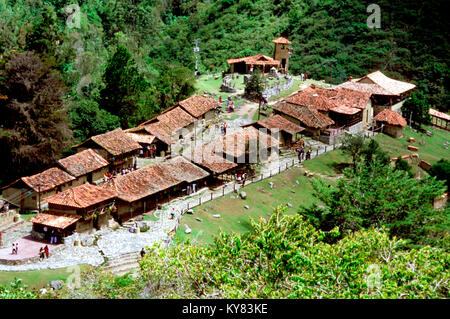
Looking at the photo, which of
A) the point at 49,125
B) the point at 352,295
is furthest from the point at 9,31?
the point at 352,295

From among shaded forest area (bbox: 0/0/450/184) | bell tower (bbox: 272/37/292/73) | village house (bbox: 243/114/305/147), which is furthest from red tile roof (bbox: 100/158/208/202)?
bell tower (bbox: 272/37/292/73)

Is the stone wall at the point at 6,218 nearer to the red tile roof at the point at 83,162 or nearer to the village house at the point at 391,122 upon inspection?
the red tile roof at the point at 83,162

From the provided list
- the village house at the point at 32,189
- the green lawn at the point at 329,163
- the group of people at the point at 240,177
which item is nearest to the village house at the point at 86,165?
the village house at the point at 32,189

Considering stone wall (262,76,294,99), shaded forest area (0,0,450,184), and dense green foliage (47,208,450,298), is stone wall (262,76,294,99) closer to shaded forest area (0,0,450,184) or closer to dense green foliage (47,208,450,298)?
shaded forest area (0,0,450,184)

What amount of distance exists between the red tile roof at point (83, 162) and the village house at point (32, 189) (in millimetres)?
1487

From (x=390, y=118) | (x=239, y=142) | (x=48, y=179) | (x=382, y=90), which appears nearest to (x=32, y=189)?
(x=48, y=179)

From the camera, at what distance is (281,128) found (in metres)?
59.0

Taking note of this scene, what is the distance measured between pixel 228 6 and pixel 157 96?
62.2 meters

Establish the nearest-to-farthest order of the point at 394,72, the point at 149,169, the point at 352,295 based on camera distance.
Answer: the point at 352,295
the point at 149,169
the point at 394,72

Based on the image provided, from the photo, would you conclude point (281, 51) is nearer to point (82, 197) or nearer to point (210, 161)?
point (210, 161)

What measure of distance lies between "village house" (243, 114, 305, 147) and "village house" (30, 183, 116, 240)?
72.1 feet

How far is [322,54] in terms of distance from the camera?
97500mm

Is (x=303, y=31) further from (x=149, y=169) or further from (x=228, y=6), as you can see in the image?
(x=149, y=169)

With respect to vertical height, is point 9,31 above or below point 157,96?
above
